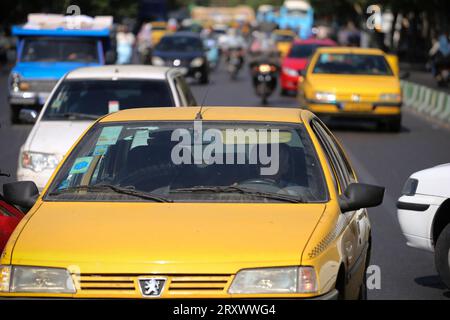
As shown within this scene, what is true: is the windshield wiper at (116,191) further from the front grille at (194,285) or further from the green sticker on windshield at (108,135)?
the front grille at (194,285)

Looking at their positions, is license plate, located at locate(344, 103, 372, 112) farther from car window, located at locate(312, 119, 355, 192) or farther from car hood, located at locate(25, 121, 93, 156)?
car window, located at locate(312, 119, 355, 192)

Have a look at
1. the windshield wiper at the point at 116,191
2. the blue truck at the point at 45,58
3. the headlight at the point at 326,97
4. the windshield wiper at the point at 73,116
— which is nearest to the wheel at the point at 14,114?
the blue truck at the point at 45,58

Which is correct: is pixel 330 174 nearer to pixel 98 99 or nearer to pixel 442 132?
pixel 98 99

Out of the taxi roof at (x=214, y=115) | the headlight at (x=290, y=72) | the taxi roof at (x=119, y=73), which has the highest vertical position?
the taxi roof at (x=214, y=115)

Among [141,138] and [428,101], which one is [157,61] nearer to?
[428,101]

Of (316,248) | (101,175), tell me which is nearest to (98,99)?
(101,175)

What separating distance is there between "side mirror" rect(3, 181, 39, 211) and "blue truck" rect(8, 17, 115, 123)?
686 inches

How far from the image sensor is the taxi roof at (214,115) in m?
7.25

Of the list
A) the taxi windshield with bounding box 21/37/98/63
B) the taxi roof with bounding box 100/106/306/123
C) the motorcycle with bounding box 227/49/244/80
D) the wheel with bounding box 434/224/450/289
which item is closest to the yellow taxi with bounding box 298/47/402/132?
the taxi windshield with bounding box 21/37/98/63

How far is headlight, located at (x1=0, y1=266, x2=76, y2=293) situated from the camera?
18.6ft

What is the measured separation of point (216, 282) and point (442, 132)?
1973 cm

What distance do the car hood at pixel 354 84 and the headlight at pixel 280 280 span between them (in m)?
18.3

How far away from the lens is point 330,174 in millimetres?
6816
